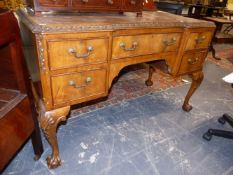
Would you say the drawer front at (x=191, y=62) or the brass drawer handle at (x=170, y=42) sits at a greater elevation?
the brass drawer handle at (x=170, y=42)

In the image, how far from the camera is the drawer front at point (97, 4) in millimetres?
1186

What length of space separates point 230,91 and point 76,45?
94.1 inches

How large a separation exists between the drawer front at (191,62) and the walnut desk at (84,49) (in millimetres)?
119

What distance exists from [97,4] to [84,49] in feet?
1.35

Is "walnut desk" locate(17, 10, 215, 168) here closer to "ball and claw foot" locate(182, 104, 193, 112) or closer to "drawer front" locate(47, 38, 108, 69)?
"drawer front" locate(47, 38, 108, 69)

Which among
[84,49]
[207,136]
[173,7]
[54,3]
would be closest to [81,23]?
[84,49]

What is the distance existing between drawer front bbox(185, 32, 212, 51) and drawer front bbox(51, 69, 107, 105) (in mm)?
784

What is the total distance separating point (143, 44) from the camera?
1.27 m

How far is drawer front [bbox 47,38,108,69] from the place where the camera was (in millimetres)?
947

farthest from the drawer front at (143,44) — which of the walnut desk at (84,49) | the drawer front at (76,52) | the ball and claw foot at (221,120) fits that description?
the ball and claw foot at (221,120)

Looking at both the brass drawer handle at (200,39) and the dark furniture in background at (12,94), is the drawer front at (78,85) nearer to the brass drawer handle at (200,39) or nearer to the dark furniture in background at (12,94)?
the dark furniture in background at (12,94)

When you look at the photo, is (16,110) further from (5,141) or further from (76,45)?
(76,45)

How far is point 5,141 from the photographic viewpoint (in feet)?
3.18

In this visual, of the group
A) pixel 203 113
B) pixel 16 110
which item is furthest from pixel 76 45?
pixel 203 113
